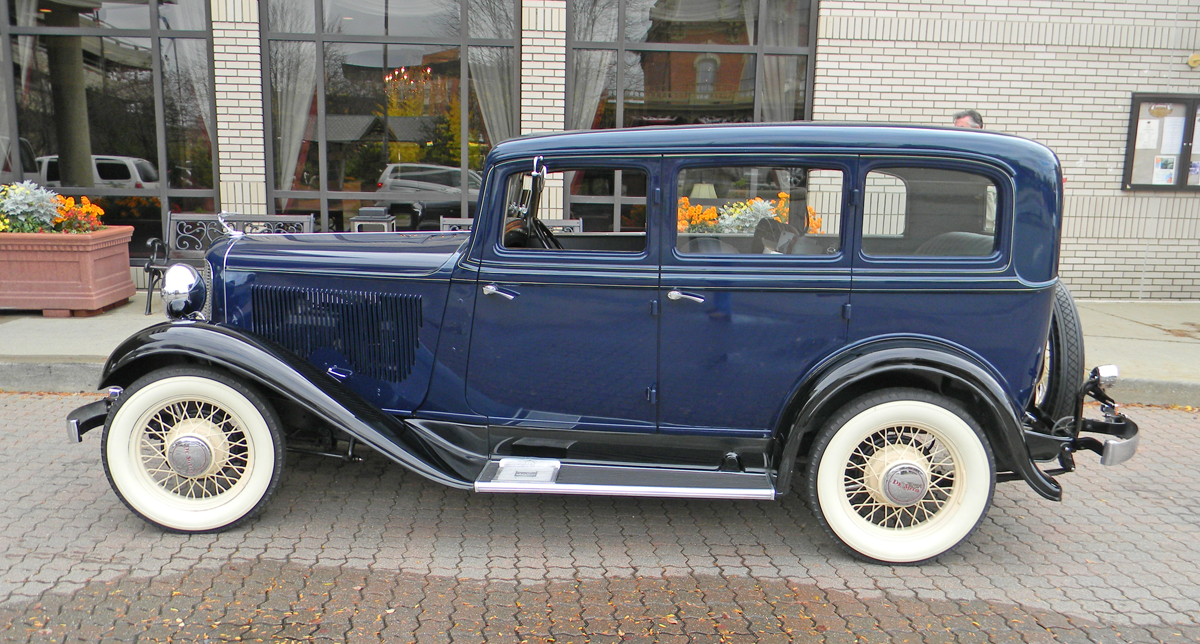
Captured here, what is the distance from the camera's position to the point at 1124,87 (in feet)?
29.2

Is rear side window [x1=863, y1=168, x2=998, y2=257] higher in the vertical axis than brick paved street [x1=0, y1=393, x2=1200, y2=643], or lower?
higher

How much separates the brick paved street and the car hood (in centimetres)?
117

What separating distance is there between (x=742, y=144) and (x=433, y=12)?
6510mm

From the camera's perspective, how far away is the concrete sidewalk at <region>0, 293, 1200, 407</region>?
5863 mm

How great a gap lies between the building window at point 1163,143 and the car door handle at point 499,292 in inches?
329

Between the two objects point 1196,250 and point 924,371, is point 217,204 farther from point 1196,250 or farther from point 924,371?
point 1196,250

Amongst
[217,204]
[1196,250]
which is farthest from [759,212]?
[1196,250]

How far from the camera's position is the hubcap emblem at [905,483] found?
3412mm

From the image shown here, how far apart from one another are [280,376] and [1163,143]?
9.66 metres

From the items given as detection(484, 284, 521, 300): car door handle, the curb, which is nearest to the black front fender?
detection(484, 284, 521, 300): car door handle

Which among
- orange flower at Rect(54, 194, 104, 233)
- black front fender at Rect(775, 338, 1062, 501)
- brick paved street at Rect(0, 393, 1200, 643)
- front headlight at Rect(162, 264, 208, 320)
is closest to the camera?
brick paved street at Rect(0, 393, 1200, 643)

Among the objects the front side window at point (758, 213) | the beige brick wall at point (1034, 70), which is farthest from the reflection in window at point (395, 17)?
the front side window at point (758, 213)

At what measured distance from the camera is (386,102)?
29.5 ft

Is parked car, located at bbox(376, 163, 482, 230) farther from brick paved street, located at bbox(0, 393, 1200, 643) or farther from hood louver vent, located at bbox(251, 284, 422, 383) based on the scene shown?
hood louver vent, located at bbox(251, 284, 422, 383)
